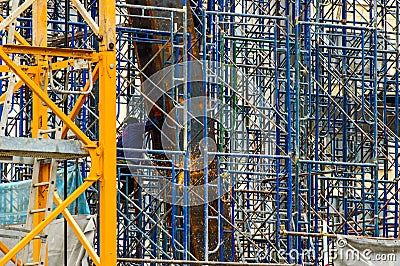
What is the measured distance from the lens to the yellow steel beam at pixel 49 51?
11453 millimetres

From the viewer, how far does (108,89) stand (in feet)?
38.1

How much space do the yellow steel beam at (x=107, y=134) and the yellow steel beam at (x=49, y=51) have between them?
5.3 inches

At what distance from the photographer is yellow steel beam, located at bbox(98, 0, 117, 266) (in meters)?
11.4

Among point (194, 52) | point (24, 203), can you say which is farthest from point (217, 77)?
point (24, 203)

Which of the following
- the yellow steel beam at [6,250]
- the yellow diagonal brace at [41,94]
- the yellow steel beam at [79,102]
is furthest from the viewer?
the yellow steel beam at [6,250]

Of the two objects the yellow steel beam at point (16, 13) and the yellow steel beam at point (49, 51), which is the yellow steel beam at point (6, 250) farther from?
the yellow steel beam at point (16, 13)

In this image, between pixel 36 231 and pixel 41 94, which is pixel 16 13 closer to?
pixel 41 94

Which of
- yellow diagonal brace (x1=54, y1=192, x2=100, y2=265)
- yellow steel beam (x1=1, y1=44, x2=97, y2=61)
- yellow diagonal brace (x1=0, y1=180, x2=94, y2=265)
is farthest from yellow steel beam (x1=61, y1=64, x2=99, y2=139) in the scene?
yellow diagonal brace (x1=0, y1=180, x2=94, y2=265)

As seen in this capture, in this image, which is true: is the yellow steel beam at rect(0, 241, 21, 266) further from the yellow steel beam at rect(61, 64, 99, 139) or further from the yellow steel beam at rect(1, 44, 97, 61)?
the yellow steel beam at rect(1, 44, 97, 61)

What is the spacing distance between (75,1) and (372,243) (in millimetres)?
6672

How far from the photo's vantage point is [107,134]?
37.9 feet
